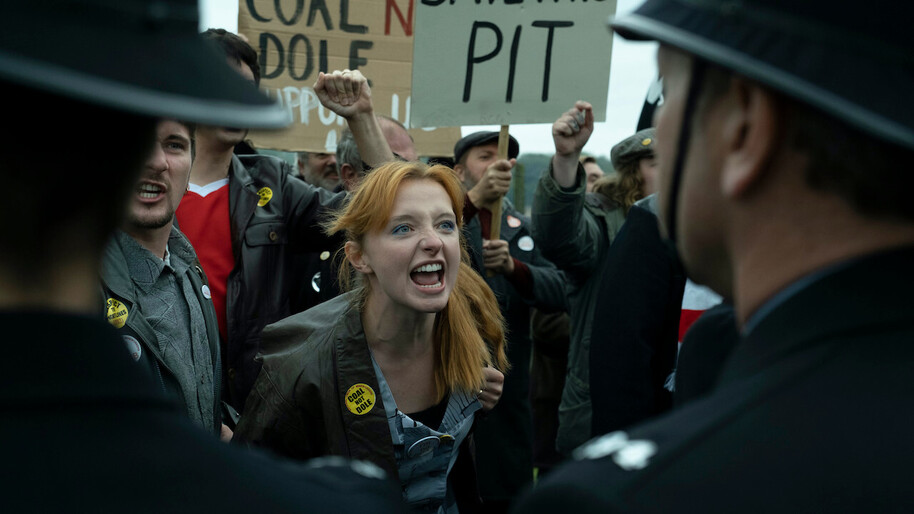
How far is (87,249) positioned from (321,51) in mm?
6098

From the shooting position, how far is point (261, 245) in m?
4.46

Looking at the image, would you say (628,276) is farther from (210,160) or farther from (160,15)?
(160,15)

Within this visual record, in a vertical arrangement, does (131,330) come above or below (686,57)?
below

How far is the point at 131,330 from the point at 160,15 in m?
2.35

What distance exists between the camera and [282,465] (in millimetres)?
1118

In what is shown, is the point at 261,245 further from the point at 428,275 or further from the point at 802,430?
the point at 802,430

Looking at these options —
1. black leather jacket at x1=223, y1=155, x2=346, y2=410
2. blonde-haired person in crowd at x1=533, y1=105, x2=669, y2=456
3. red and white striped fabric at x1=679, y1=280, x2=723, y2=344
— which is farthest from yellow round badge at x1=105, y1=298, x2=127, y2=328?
blonde-haired person in crowd at x1=533, y1=105, x2=669, y2=456

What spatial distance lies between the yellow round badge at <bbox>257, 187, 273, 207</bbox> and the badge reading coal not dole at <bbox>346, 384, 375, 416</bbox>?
4.49ft

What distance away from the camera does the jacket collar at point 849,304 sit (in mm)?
1059

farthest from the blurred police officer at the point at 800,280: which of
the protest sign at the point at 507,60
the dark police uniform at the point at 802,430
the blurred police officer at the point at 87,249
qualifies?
the protest sign at the point at 507,60

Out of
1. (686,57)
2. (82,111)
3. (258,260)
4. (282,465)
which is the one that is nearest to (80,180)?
(82,111)

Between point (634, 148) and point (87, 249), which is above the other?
point (87, 249)

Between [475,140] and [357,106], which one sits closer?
[357,106]

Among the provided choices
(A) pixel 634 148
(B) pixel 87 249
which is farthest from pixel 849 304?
(A) pixel 634 148
